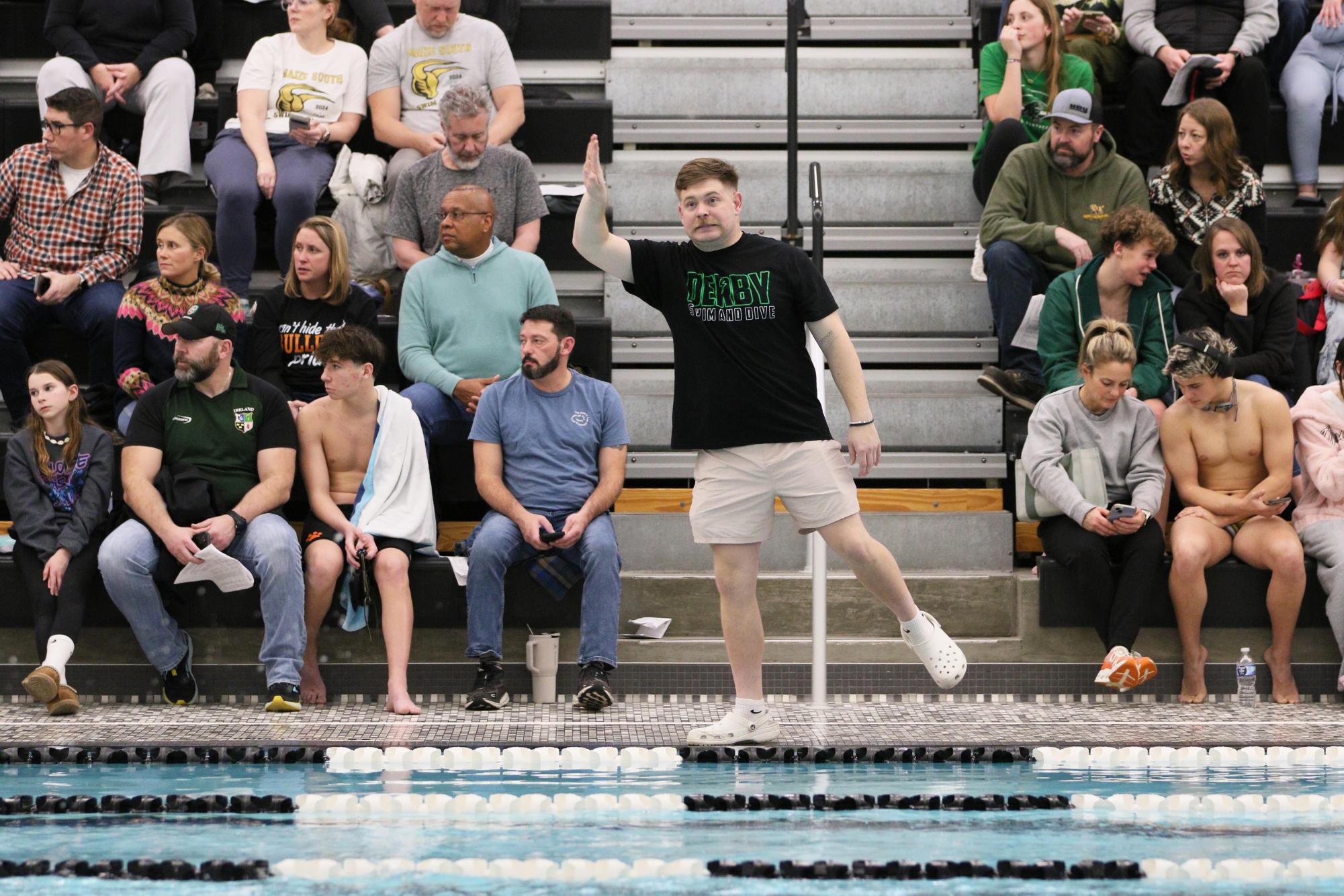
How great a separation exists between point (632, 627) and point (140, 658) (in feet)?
5.83

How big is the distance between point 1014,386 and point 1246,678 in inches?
59.5

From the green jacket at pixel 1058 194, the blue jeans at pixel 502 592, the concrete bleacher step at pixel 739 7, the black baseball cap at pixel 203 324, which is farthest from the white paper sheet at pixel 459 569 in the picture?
the concrete bleacher step at pixel 739 7

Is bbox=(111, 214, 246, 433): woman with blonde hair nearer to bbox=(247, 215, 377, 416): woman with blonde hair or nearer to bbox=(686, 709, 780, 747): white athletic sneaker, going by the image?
bbox=(247, 215, 377, 416): woman with blonde hair

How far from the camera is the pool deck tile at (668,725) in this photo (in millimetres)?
4727

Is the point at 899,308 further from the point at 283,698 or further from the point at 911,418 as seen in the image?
the point at 283,698

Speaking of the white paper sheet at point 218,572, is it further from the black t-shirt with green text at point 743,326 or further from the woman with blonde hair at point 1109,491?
the woman with blonde hair at point 1109,491

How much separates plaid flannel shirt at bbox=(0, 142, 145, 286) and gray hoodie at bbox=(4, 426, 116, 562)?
1189 mm

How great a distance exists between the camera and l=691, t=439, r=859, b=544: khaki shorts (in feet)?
15.4

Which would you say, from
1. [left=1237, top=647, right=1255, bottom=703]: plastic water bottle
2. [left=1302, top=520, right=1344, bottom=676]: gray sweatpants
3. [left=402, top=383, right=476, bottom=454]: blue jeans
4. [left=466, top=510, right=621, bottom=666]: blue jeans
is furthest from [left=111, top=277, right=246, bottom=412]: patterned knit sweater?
[left=1302, top=520, right=1344, bottom=676]: gray sweatpants

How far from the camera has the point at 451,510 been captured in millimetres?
6672

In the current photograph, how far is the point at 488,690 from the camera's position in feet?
18.1

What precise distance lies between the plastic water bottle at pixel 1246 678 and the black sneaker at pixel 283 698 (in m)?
3.20

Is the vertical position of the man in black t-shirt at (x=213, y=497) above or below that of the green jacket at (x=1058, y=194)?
below

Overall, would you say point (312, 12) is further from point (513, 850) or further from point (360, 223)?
point (513, 850)
